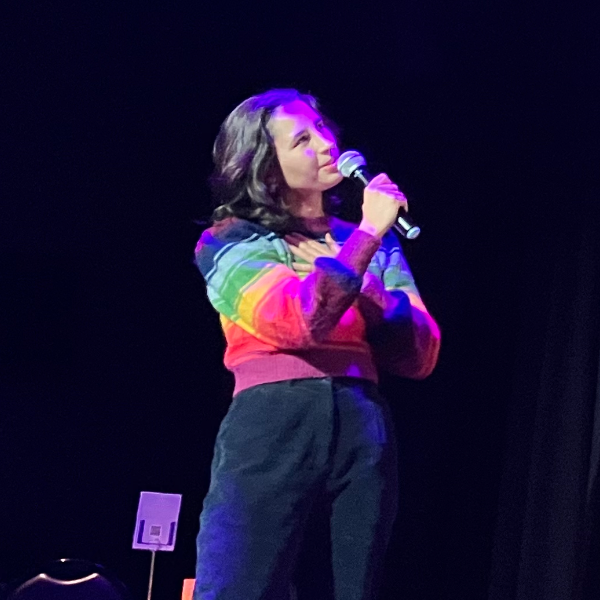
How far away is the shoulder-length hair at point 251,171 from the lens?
1527mm

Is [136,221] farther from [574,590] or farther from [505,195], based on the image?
[574,590]

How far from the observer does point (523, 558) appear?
2125 mm

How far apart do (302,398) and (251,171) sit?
0.44m

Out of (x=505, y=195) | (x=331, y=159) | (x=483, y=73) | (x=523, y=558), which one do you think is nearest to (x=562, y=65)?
(x=483, y=73)

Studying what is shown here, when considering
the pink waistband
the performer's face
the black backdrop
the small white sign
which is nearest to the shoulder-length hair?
the performer's face

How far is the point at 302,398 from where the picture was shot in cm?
133

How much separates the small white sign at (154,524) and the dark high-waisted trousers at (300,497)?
51.5 inches

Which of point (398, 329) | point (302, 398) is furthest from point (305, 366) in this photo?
point (398, 329)

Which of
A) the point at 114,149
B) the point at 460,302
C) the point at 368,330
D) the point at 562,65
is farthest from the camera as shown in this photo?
the point at 114,149

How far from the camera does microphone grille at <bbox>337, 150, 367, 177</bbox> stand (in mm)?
1512

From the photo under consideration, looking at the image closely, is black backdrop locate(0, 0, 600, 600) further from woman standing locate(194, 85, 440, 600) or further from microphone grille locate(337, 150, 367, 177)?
woman standing locate(194, 85, 440, 600)

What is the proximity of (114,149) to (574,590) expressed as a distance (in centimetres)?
172

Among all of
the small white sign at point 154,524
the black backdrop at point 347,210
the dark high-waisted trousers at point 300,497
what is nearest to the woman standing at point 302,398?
the dark high-waisted trousers at point 300,497

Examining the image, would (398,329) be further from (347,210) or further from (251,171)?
(347,210)
